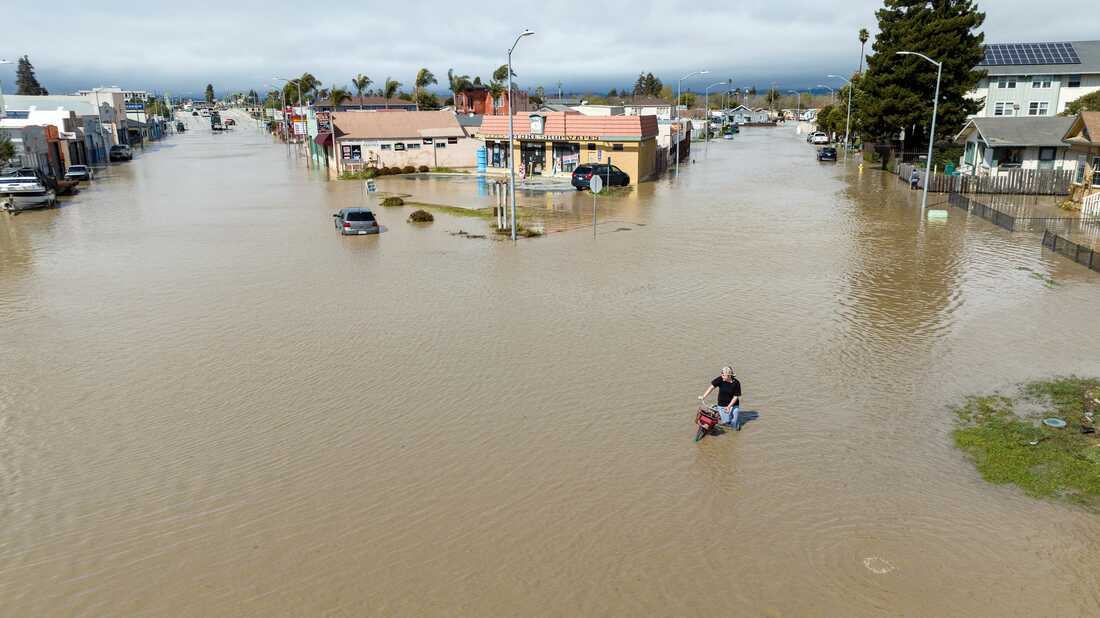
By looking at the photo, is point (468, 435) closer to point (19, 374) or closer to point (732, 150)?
point (19, 374)

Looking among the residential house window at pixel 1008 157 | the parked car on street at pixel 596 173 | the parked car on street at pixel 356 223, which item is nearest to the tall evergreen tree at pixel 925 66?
the residential house window at pixel 1008 157

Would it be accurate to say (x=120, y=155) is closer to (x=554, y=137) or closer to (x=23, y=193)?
(x=23, y=193)

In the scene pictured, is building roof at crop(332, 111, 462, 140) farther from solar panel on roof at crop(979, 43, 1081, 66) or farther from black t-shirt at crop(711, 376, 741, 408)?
black t-shirt at crop(711, 376, 741, 408)

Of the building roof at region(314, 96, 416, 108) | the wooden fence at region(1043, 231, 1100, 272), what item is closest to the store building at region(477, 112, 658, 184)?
the wooden fence at region(1043, 231, 1100, 272)

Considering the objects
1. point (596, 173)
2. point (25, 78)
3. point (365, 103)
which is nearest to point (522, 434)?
point (596, 173)

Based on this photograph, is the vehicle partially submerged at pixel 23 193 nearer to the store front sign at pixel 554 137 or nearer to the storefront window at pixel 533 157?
the store front sign at pixel 554 137

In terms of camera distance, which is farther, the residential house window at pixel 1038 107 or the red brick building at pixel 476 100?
the red brick building at pixel 476 100
